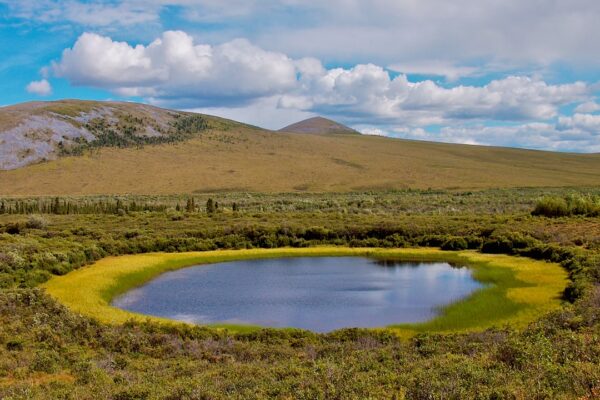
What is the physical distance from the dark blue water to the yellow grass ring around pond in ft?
3.27

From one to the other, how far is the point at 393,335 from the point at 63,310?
12332 millimetres

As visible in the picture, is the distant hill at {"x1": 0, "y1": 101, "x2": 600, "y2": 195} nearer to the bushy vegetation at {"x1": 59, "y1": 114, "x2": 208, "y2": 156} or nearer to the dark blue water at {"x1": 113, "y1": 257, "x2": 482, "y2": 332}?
the bushy vegetation at {"x1": 59, "y1": 114, "x2": 208, "y2": 156}

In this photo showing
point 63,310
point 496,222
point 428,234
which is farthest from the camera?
point 496,222

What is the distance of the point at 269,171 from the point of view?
154 metres

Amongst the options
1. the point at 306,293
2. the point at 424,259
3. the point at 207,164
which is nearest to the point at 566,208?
the point at 424,259

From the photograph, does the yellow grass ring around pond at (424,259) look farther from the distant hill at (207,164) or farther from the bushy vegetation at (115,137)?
the bushy vegetation at (115,137)

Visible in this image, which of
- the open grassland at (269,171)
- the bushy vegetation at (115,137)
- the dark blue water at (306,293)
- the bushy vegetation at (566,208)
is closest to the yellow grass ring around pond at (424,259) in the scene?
the dark blue water at (306,293)

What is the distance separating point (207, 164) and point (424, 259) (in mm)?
124293

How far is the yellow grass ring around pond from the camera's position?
23578mm

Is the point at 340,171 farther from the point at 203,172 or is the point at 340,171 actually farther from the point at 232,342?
the point at 232,342

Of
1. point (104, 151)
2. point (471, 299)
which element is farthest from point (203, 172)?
point (471, 299)

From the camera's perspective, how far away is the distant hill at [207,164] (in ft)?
452

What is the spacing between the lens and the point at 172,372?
15.2 m

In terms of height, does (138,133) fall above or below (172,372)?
above
